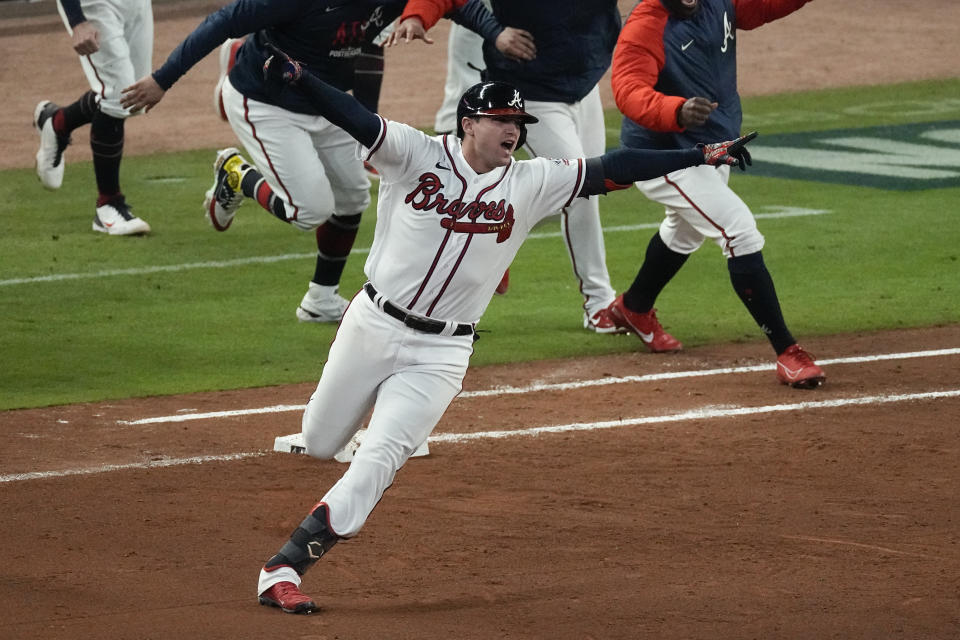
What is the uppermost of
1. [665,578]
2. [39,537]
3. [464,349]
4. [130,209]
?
[464,349]

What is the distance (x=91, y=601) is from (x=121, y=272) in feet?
17.4

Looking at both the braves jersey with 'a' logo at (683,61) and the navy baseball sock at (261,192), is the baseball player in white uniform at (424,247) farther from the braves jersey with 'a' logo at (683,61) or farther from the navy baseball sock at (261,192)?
the navy baseball sock at (261,192)

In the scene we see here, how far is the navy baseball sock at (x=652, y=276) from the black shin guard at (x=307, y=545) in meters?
3.76

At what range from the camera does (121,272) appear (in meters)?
10.4

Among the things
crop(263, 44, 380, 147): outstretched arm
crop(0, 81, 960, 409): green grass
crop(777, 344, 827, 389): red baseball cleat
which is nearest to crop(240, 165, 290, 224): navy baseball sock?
crop(0, 81, 960, 409): green grass

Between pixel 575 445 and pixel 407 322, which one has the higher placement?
pixel 407 322

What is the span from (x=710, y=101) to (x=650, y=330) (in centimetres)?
141

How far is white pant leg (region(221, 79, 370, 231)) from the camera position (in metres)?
8.69

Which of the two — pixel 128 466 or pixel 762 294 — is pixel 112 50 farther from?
pixel 762 294

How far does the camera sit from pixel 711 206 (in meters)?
8.04

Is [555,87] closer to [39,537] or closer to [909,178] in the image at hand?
[39,537]

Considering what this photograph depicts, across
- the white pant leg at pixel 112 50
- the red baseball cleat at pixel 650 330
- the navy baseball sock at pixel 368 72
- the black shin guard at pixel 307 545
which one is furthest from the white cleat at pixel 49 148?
the black shin guard at pixel 307 545

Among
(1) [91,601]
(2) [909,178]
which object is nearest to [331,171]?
(1) [91,601]

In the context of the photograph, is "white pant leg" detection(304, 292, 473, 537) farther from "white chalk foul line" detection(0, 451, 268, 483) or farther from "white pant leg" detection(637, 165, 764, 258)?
"white pant leg" detection(637, 165, 764, 258)
